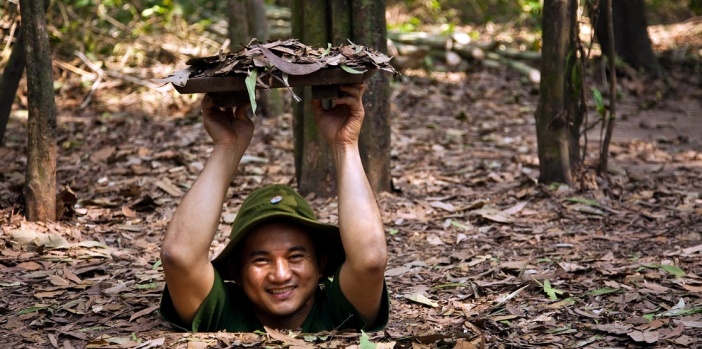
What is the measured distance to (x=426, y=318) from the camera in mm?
4121

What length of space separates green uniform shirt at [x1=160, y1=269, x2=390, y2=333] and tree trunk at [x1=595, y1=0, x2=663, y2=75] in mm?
9452

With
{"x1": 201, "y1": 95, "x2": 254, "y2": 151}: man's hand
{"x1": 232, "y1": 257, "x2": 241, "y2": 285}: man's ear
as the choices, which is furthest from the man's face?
{"x1": 201, "y1": 95, "x2": 254, "y2": 151}: man's hand

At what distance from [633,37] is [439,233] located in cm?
791

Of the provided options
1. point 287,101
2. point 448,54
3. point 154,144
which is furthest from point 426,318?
point 448,54

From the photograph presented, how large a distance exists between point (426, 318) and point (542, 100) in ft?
9.23

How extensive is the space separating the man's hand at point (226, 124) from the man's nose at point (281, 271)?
0.51m

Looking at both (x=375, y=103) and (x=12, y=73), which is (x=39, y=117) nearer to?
(x=12, y=73)

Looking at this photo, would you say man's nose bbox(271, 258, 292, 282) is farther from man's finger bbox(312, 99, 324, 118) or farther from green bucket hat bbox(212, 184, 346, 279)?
man's finger bbox(312, 99, 324, 118)

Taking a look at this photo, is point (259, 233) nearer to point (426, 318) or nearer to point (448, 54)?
point (426, 318)

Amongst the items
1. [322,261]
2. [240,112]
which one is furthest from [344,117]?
[322,261]

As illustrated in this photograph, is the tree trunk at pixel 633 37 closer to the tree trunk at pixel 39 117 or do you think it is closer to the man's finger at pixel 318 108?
the tree trunk at pixel 39 117

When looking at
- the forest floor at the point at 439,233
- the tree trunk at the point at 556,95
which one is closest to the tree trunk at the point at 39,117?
the forest floor at the point at 439,233

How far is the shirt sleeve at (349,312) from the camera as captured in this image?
3.74 metres

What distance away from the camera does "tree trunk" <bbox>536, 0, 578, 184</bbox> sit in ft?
20.4
